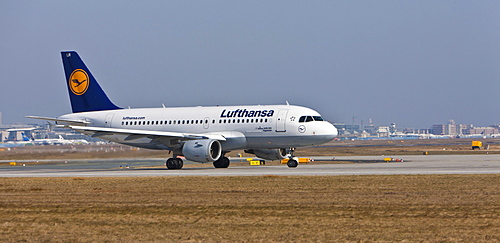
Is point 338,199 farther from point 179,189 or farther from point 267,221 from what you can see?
point 179,189

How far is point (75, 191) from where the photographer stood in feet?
90.5

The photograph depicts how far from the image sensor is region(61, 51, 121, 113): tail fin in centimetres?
5303

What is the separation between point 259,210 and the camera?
65.3 ft

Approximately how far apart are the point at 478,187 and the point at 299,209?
9.47m

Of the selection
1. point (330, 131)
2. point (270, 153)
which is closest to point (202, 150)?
point (270, 153)

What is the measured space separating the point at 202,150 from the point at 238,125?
3.49 meters

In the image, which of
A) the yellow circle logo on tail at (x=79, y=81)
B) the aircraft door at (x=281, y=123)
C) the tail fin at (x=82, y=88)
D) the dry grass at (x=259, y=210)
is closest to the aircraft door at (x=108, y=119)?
the tail fin at (x=82, y=88)

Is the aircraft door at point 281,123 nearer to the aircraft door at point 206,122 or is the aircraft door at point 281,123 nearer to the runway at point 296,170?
the runway at point 296,170

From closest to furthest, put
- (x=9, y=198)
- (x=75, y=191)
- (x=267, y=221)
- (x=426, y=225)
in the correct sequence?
(x=426, y=225) → (x=267, y=221) → (x=9, y=198) → (x=75, y=191)

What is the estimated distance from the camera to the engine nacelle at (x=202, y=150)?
44.2 meters

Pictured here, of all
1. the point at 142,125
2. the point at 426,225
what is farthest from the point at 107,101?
the point at 426,225

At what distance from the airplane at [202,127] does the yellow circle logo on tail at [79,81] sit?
8 cm

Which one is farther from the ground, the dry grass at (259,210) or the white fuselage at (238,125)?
the white fuselage at (238,125)

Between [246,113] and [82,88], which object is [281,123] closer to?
[246,113]
